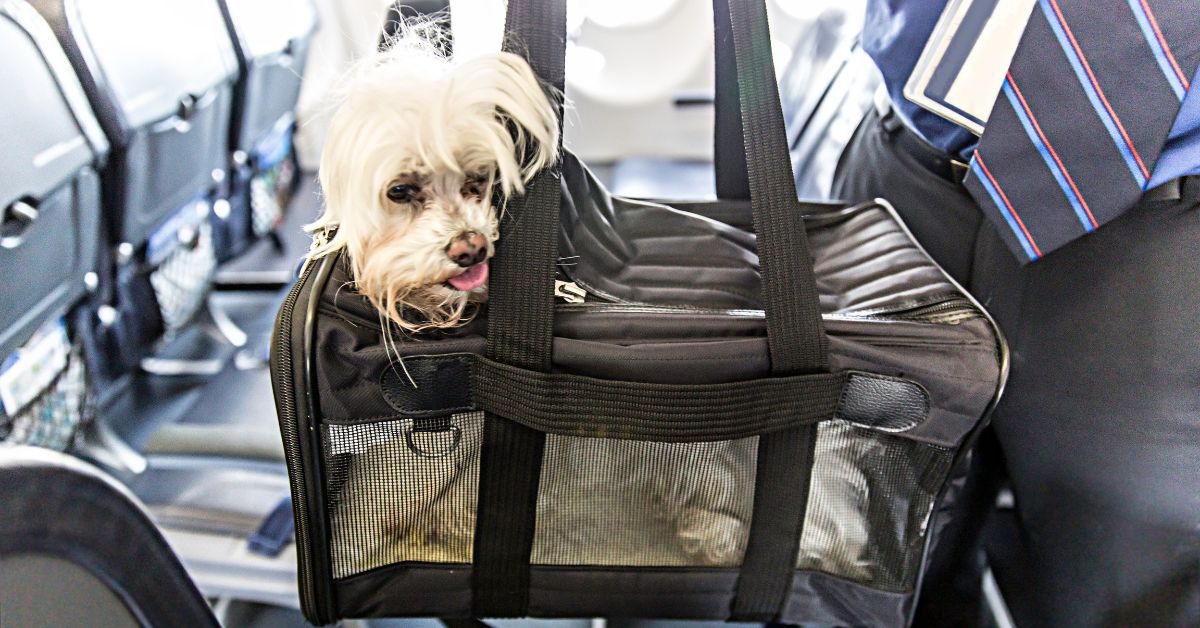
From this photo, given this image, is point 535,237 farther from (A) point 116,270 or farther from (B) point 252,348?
(B) point 252,348

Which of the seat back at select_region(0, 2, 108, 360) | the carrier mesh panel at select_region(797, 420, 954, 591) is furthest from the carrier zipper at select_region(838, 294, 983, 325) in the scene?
the seat back at select_region(0, 2, 108, 360)

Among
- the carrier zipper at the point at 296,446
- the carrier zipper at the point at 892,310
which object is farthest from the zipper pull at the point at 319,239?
the carrier zipper at the point at 892,310

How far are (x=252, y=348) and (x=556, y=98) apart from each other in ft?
4.34

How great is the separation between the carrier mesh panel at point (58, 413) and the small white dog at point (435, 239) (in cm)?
68

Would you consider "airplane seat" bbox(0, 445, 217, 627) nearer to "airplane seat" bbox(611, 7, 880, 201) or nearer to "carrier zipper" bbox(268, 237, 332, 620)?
"carrier zipper" bbox(268, 237, 332, 620)

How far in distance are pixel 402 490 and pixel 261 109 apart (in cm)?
122

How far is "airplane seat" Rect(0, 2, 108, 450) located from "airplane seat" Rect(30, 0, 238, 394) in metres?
0.04

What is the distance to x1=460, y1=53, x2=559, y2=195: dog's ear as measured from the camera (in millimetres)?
673

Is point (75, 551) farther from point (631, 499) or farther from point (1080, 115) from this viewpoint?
point (1080, 115)

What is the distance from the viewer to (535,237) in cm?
64

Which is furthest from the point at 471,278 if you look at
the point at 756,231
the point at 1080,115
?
the point at 1080,115

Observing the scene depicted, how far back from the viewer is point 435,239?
69 cm

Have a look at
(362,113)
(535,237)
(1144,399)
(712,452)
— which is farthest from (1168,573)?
(362,113)

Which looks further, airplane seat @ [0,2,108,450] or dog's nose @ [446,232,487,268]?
airplane seat @ [0,2,108,450]
